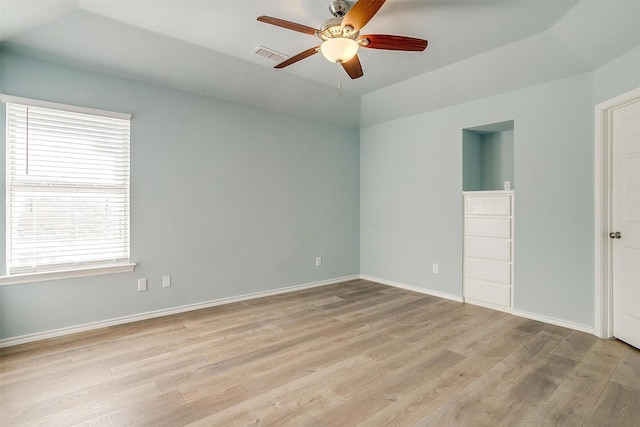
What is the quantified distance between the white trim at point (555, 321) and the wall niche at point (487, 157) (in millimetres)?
1613

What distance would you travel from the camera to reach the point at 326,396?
2.00m

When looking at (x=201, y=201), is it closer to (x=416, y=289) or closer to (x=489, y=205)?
(x=416, y=289)

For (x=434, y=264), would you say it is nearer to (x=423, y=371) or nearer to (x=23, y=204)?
(x=423, y=371)

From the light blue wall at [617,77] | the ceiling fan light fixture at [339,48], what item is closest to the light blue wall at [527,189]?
the light blue wall at [617,77]

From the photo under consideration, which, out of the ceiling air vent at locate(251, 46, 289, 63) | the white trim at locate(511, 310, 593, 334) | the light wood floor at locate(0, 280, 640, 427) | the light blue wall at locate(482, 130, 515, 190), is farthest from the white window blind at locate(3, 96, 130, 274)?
the light blue wall at locate(482, 130, 515, 190)

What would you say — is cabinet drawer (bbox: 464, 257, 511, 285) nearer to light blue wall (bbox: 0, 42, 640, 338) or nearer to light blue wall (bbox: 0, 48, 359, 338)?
light blue wall (bbox: 0, 42, 640, 338)

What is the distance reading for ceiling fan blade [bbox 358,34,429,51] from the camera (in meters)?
2.19

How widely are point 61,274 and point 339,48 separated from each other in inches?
125

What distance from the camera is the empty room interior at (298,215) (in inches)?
82.7

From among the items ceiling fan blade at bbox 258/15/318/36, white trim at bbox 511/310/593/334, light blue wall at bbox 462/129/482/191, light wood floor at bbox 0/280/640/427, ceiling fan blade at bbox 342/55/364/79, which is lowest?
light wood floor at bbox 0/280/640/427

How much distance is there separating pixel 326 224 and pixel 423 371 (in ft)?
9.61

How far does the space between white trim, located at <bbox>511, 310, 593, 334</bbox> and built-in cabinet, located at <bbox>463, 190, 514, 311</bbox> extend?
0.46ft

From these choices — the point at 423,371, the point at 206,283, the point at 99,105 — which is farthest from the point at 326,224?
the point at 99,105

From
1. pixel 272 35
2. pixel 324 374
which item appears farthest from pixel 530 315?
pixel 272 35
